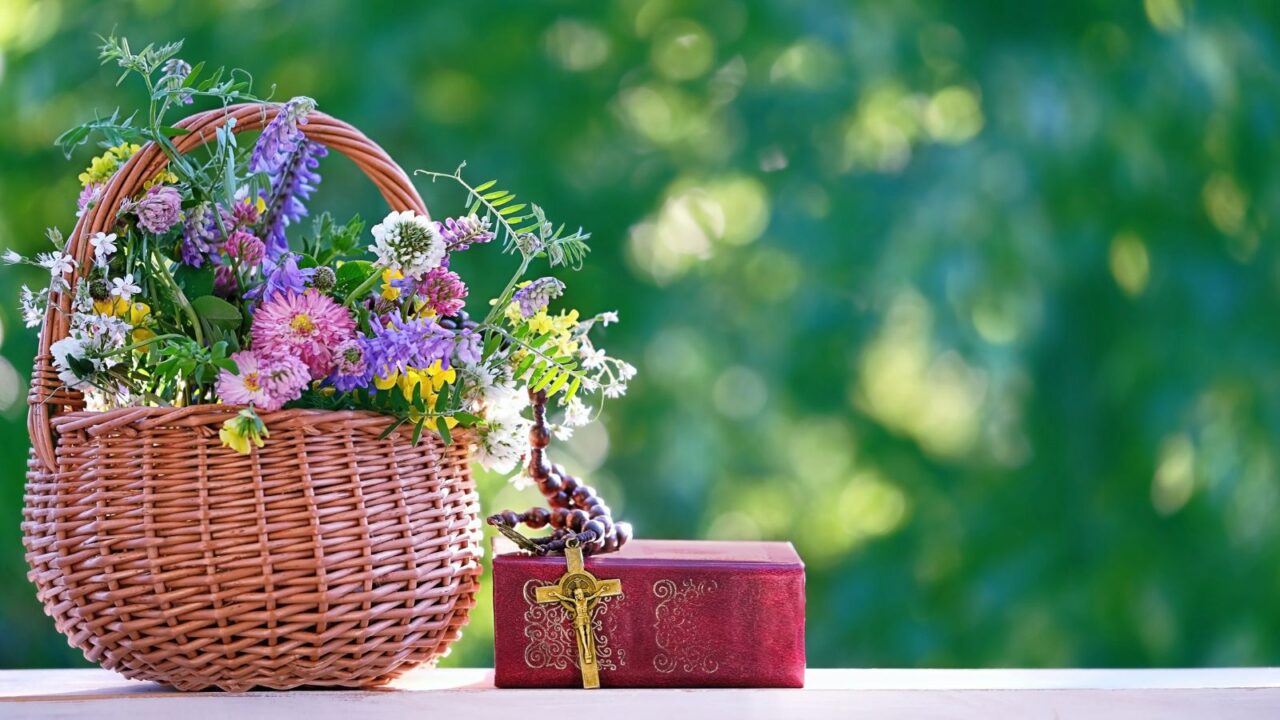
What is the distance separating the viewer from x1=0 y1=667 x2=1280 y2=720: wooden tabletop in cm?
77

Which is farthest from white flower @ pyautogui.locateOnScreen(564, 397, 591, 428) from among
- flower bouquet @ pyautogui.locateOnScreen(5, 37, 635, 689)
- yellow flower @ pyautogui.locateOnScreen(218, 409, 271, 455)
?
yellow flower @ pyautogui.locateOnScreen(218, 409, 271, 455)

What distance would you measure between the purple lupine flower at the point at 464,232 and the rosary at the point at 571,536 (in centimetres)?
13

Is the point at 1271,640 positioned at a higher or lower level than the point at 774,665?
lower

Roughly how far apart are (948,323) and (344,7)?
3.04 feet

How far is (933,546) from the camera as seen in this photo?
66.8 inches

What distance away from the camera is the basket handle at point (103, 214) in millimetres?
789

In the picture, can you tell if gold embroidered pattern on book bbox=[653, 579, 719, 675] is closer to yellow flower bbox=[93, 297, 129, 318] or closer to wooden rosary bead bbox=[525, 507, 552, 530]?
wooden rosary bead bbox=[525, 507, 552, 530]

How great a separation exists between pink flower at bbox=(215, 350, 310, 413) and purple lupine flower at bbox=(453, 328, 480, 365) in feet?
0.34

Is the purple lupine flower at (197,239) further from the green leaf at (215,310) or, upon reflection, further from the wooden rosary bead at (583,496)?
the wooden rosary bead at (583,496)

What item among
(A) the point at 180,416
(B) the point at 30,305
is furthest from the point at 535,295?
(B) the point at 30,305

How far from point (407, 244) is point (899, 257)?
1.00m

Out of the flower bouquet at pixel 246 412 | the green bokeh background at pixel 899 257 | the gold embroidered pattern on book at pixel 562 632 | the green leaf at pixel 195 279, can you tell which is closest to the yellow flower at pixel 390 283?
the flower bouquet at pixel 246 412

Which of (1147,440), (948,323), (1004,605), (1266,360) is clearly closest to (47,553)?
(948,323)

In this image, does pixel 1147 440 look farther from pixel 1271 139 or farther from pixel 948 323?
pixel 1271 139
